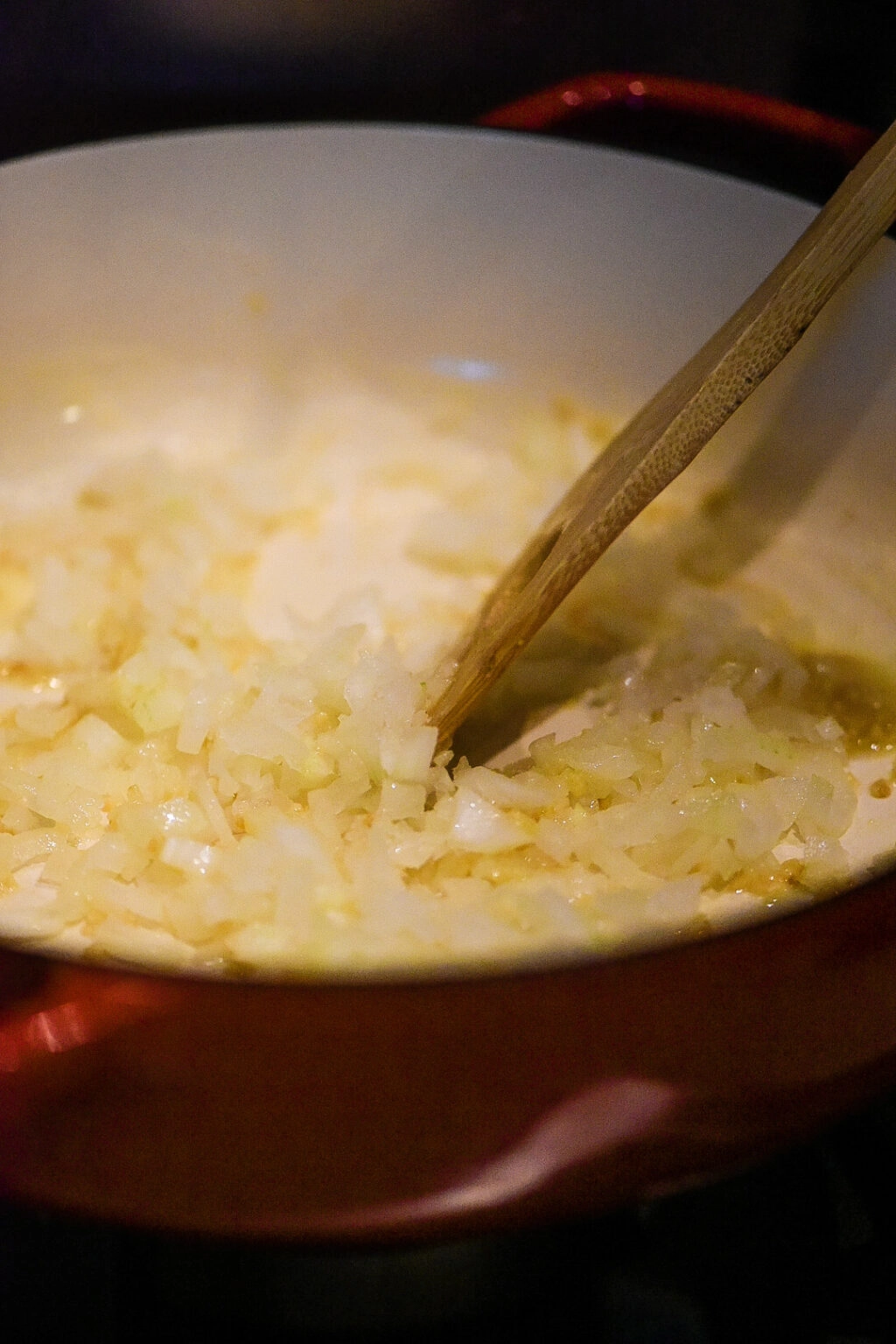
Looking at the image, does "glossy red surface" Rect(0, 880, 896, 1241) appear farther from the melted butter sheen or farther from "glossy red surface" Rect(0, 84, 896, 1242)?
the melted butter sheen

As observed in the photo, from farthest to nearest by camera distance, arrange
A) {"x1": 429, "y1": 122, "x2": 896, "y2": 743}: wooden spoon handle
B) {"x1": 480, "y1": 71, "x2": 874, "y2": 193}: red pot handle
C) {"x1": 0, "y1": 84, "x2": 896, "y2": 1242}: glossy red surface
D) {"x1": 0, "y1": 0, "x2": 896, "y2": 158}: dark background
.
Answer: {"x1": 0, "y1": 0, "x2": 896, "y2": 158}: dark background < {"x1": 480, "y1": 71, "x2": 874, "y2": 193}: red pot handle < {"x1": 429, "y1": 122, "x2": 896, "y2": 743}: wooden spoon handle < {"x1": 0, "y1": 84, "x2": 896, "y2": 1242}: glossy red surface

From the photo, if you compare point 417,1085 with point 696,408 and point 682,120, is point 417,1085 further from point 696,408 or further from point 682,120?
point 682,120

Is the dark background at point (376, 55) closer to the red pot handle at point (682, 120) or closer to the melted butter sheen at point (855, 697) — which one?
the red pot handle at point (682, 120)

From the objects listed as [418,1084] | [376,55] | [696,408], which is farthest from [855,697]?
[376,55]

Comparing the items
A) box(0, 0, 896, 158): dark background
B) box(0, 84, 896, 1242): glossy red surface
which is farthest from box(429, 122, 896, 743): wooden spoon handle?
box(0, 0, 896, 158): dark background

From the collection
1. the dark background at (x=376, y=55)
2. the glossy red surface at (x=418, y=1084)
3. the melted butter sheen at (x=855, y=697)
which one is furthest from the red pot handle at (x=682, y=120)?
the glossy red surface at (x=418, y=1084)
